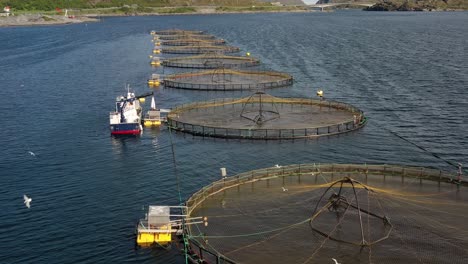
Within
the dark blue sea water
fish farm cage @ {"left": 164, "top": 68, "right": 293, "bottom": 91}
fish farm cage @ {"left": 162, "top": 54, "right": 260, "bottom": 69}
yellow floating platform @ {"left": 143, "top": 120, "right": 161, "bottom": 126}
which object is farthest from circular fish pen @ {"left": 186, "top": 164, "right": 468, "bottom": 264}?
fish farm cage @ {"left": 162, "top": 54, "right": 260, "bottom": 69}

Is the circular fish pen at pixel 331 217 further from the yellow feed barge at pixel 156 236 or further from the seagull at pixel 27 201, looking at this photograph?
the seagull at pixel 27 201

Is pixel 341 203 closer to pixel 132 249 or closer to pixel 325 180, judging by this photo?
pixel 325 180


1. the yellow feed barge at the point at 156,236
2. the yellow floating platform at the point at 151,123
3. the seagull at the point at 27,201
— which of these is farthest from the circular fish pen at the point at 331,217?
the yellow floating platform at the point at 151,123

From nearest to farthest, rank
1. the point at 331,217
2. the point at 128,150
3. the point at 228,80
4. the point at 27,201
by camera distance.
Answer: the point at 331,217, the point at 27,201, the point at 128,150, the point at 228,80

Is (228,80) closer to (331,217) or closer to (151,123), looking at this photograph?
(151,123)

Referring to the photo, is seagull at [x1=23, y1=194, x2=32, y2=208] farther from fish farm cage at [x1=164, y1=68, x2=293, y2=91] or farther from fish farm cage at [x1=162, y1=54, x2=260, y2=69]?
fish farm cage at [x1=162, y1=54, x2=260, y2=69]

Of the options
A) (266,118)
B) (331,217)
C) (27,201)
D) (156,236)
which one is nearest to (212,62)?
(266,118)
